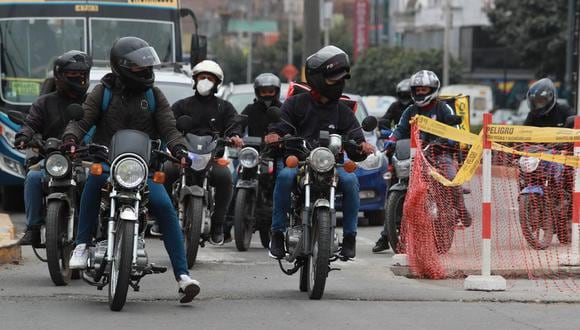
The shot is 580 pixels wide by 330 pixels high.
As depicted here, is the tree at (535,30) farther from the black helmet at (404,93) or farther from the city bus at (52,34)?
the black helmet at (404,93)

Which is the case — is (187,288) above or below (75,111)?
below

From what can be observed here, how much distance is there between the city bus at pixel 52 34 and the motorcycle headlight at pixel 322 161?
33.9 feet

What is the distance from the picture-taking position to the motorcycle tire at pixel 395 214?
41.2 feet

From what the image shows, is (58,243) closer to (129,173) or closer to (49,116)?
(49,116)

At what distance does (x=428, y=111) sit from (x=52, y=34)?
349 inches

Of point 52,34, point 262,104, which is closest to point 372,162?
point 262,104

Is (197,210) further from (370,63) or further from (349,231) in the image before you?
(370,63)

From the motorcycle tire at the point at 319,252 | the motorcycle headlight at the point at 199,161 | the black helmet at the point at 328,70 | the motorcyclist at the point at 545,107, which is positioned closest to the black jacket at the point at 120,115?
the motorcycle tire at the point at 319,252

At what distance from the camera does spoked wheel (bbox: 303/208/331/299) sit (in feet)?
29.8

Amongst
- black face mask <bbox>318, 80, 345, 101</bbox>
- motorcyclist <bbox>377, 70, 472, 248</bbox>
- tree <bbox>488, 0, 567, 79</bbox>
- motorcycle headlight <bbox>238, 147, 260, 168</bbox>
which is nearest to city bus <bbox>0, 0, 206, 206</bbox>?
motorcycle headlight <bbox>238, 147, 260, 168</bbox>

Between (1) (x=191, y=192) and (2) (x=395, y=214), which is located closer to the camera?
(1) (x=191, y=192)

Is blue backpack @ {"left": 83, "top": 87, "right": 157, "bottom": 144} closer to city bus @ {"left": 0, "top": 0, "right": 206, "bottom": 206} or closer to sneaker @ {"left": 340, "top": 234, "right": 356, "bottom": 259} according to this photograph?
sneaker @ {"left": 340, "top": 234, "right": 356, "bottom": 259}

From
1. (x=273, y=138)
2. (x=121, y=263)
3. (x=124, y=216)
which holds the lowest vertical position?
(x=121, y=263)

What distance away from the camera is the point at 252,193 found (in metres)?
13.4
